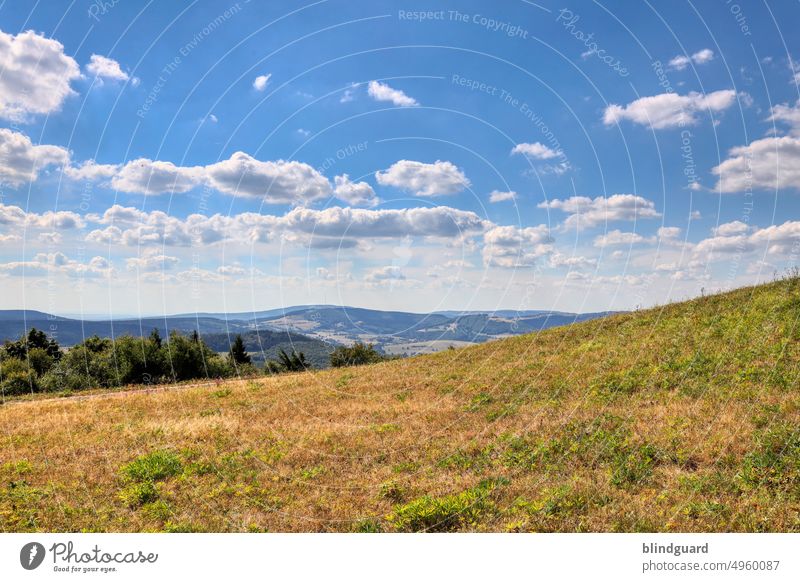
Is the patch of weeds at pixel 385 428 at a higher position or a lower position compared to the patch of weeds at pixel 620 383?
lower

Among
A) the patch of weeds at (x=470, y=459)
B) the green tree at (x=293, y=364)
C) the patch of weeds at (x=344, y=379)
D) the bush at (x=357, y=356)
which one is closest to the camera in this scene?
the patch of weeds at (x=470, y=459)

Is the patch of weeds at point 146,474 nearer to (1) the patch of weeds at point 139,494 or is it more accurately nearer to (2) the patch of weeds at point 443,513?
(1) the patch of weeds at point 139,494

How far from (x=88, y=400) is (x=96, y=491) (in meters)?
18.2

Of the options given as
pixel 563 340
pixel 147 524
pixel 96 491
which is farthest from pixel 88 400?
pixel 563 340

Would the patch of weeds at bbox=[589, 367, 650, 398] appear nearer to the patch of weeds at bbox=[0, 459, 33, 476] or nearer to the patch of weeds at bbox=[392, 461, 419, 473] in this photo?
the patch of weeds at bbox=[392, 461, 419, 473]

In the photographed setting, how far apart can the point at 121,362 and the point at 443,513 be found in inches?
2719

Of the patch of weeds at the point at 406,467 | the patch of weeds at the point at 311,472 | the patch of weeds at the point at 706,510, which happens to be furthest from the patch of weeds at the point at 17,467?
the patch of weeds at the point at 706,510

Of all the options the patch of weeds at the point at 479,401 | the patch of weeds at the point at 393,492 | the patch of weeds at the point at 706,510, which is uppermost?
the patch of weeds at the point at 706,510

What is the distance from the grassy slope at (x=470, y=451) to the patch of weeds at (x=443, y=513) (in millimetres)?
38

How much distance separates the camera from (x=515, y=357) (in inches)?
1150

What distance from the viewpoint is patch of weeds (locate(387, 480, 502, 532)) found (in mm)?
8930

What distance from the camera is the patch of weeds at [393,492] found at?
10375 millimetres

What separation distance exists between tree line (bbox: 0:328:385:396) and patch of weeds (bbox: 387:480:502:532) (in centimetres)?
4251

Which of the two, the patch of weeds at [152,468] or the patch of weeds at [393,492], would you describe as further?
the patch of weeds at [152,468]
